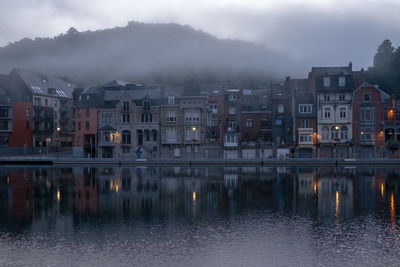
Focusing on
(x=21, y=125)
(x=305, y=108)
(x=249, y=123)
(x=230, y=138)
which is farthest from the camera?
(x=21, y=125)

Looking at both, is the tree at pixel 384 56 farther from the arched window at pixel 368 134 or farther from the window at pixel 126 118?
the window at pixel 126 118

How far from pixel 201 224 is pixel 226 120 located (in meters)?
70.4

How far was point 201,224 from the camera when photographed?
2836 cm

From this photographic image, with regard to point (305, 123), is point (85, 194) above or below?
below

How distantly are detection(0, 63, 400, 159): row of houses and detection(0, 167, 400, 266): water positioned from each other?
38.1m

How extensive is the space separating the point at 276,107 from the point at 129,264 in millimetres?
79610

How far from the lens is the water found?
2131 centimetres

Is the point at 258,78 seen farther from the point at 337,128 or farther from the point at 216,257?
the point at 216,257

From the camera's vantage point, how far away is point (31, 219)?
30.7 metres

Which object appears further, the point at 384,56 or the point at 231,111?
the point at 384,56

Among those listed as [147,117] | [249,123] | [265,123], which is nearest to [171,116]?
[147,117]

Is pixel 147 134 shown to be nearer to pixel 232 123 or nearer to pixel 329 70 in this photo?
pixel 232 123

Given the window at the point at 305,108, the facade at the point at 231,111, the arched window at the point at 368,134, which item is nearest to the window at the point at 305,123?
the window at the point at 305,108

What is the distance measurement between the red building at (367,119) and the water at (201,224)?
1482 inches
